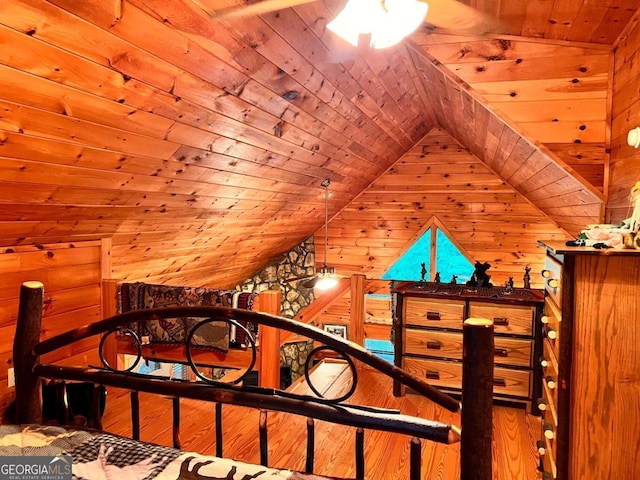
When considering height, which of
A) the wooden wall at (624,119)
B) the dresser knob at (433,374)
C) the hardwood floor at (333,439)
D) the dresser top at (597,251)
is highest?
the wooden wall at (624,119)

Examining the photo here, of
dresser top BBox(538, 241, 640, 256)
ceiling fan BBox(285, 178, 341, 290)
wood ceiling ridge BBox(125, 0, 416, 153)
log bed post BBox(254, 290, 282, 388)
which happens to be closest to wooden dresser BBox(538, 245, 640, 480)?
dresser top BBox(538, 241, 640, 256)

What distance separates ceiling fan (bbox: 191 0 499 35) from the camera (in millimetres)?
1269

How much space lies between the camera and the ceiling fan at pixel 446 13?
1.27m

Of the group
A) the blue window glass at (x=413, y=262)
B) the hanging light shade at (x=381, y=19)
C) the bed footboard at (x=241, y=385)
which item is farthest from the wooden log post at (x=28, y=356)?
the blue window glass at (x=413, y=262)

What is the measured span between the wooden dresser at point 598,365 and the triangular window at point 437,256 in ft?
12.8

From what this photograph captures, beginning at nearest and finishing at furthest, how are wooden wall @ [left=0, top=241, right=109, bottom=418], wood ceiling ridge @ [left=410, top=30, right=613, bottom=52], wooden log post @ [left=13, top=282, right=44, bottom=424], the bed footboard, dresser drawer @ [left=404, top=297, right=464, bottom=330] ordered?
the bed footboard < wooden log post @ [left=13, top=282, right=44, bottom=424] < wood ceiling ridge @ [left=410, top=30, right=613, bottom=52] < wooden wall @ [left=0, top=241, right=109, bottom=418] < dresser drawer @ [left=404, top=297, right=464, bottom=330]

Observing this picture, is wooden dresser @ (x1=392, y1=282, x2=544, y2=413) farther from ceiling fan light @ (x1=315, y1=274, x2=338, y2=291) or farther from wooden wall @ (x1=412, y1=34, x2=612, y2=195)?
wooden wall @ (x1=412, y1=34, x2=612, y2=195)

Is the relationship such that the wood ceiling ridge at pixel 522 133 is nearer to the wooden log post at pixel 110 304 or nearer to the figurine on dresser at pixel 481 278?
the figurine on dresser at pixel 481 278

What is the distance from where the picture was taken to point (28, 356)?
1.56m

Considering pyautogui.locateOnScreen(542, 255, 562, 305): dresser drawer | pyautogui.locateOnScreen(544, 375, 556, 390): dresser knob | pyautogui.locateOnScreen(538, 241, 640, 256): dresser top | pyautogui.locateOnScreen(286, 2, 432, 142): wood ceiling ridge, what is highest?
pyautogui.locateOnScreen(286, 2, 432, 142): wood ceiling ridge

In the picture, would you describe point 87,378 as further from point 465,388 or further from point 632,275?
→ point 632,275

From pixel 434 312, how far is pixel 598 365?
1.63 m

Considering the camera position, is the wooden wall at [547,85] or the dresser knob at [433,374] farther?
the dresser knob at [433,374]

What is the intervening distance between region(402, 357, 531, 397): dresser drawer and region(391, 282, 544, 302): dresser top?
1.67ft
